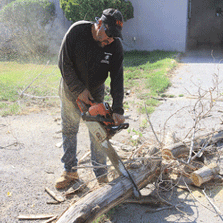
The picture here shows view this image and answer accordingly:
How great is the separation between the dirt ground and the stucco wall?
5.88 metres

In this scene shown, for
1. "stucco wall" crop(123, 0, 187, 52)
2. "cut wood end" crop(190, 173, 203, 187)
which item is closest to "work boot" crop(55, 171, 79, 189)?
"cut wood end" crop(190, 173, 203, 187)

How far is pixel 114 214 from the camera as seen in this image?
2633mm

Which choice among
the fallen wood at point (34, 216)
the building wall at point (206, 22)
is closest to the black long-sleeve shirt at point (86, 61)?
the fallen wood at point (34, 216)

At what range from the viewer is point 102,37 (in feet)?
8.39

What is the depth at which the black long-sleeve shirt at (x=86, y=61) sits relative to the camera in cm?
267

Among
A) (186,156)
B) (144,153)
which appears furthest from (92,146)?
(186,156)

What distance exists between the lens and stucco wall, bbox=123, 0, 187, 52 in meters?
10.9

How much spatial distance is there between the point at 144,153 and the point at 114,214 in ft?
2.71

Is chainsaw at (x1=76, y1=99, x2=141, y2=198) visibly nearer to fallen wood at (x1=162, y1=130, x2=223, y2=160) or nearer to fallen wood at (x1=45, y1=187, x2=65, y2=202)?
fallen wood at (x1=162, y1=130, x2=223, y2=160)

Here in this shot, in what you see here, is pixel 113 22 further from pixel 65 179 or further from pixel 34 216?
pixel 34 216

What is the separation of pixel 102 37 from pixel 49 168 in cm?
203

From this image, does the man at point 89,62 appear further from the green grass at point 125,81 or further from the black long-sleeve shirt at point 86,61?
the green grass at point 125,81

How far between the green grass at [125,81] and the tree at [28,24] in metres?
2.22

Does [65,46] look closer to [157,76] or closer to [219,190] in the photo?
[219,190]
